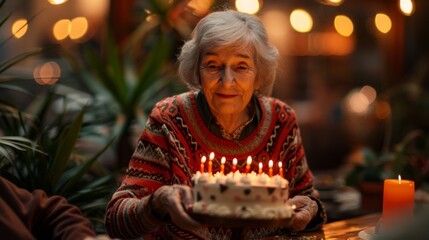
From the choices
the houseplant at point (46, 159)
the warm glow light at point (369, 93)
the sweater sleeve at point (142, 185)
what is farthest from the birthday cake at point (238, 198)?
the warm glow light at point (369, 93)

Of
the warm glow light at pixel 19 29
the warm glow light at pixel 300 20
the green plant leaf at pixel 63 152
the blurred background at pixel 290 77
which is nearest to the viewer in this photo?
the warm glow light at pixel 19 29

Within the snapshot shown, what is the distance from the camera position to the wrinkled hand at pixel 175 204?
7.50 feet

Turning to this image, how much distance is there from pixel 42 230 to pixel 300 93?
24.9 ft

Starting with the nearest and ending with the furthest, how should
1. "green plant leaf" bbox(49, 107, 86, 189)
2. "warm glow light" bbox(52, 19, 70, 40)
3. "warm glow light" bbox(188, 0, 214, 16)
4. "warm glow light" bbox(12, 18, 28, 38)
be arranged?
"warm glow light" bbox(12, 18, 28, 38) < "green plant leaf" bbox(49, 107, 86, 189) < "warm glow light" bbox(188, 0, 214, 16) < "warm glow light" bbox(52, 19, 70, 40)

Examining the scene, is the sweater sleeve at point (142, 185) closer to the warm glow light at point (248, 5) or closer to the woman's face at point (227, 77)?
the woman's face at point (227, 77)

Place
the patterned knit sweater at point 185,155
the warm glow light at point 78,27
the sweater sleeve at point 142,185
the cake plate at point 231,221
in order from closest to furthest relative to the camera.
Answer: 1. the cake plate at point 231,221
2. the sweater sleeve at point 142,185
3. the patterned knit sweater at point 185,155
4. the warm glow light at point 78,27

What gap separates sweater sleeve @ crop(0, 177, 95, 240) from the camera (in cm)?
245

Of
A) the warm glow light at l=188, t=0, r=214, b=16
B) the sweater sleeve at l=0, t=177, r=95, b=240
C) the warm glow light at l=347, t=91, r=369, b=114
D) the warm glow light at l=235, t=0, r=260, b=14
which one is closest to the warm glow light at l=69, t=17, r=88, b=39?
the warm glow light at l=347, t=91, r=369, b=114

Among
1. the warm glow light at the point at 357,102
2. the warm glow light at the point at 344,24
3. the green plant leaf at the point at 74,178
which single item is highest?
the warm glow light at the point at 344,24

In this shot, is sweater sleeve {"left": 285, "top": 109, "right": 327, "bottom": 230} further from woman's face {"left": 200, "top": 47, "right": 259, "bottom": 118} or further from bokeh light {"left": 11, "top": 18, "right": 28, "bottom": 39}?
bokeh light {"left": 11, "top": 18, "right": 28, "bottom": 39}

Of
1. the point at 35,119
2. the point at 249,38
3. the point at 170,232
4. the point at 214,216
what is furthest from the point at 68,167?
the point at 214,216

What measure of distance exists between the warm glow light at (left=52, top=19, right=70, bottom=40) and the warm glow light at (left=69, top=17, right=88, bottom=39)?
0.06 meters

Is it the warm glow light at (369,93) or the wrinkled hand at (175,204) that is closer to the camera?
the wrinkled hand at (175,204)

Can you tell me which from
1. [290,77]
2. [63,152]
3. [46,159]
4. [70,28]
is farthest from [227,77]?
[70,28]
